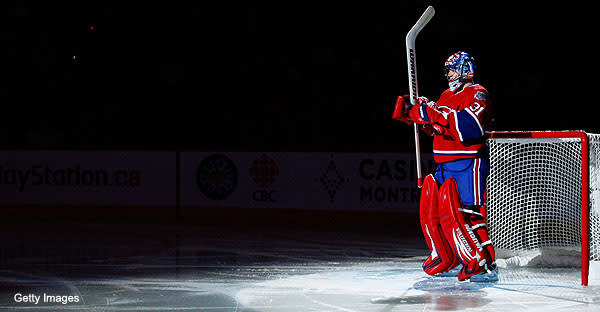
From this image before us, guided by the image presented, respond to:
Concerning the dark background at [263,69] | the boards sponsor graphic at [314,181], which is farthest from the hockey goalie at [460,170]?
the dark background at [263,69]

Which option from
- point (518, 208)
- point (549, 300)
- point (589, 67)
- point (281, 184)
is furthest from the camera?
point (589, 67)

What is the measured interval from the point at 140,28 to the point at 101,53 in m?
0.82

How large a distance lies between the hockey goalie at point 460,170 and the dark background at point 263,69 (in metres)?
7.64

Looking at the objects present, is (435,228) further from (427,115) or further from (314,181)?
(314,181)

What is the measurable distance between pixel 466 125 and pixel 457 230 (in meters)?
0.68

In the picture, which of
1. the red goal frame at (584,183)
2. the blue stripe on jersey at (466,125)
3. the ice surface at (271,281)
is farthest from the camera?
the red goal frame at (584,183)

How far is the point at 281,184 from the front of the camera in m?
11.5

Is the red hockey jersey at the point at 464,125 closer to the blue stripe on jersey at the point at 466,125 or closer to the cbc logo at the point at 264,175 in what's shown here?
the blue stripe on jersey at the point at 466,125

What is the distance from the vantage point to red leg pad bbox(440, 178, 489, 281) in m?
5.77

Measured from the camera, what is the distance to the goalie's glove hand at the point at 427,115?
18.8ft

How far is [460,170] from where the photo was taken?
5832mm

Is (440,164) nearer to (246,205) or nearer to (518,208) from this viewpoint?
(518,208)

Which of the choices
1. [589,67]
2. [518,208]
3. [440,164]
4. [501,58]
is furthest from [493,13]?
[440,164]

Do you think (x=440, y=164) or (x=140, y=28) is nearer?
(x=440, y=164)
